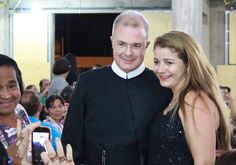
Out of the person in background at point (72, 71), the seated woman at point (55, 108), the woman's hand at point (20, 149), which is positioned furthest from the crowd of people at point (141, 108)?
the person in background at point (72, 71)

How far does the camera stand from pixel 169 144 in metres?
1.68

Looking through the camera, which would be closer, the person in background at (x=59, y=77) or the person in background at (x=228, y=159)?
the person in background at (x=228, y=159)

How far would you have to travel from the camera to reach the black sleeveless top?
1.65m

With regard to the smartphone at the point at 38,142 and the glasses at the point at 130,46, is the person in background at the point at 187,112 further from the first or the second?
the smartphone at the point at 38,142

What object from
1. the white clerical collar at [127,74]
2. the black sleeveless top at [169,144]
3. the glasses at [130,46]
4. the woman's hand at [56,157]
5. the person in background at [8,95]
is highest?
the glasses at [130,46]

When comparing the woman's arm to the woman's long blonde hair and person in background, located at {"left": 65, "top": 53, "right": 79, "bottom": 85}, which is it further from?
person in background, located at {"left": 65, "top": 53, "right": 79, "bottom": 85}

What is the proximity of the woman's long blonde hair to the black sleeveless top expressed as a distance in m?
0.08

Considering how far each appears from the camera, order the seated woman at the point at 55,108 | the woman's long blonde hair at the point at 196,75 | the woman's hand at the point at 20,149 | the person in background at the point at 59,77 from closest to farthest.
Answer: the woman's hand at the point at 20,149 < the woman's long blonde hair at the point at 196,75 < the seated woman at the point at 55,108 < the person in background at the point at 59,77

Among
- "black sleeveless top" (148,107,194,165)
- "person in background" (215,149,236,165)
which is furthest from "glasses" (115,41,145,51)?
"person in background" (215,149,236,165)

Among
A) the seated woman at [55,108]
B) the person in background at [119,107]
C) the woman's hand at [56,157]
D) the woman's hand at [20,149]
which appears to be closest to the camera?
the woman's hand at [56,157]

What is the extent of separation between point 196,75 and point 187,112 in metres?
0.21

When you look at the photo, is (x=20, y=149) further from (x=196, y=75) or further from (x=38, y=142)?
A: (x=196, y=75)

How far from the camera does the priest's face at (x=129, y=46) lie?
1.93 meters

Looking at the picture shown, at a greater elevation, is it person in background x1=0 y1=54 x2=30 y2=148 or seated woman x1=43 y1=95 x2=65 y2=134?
person in background x1=0 y1=54 x2=30 y2=148
